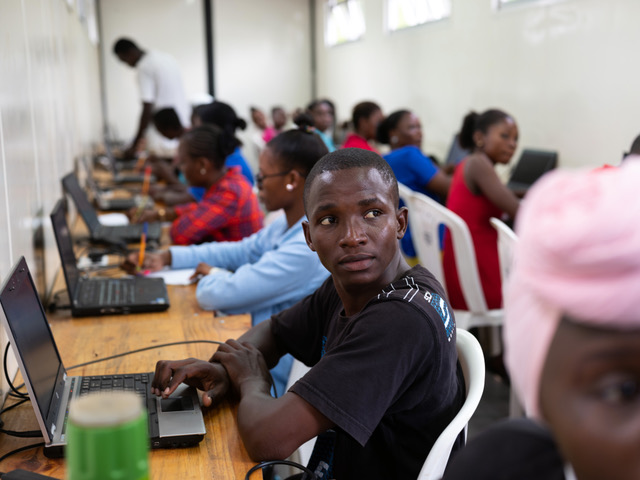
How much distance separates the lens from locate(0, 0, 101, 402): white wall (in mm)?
1486

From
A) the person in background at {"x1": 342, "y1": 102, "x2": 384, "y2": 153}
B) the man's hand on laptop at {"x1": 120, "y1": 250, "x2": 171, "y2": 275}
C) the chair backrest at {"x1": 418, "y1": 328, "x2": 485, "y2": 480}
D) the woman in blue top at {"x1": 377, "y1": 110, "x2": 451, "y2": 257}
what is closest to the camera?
the chair backrest at {"x1": 418, "y1": 328, "x2": 485, "y2": 480}

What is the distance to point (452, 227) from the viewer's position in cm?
245

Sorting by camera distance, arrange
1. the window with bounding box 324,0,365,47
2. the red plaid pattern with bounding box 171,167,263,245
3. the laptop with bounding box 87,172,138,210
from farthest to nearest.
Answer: the window with bounding box 324,0,365,47, the laptop with bounding box 87,172,138,210, the red plaid pattern with bounding box 171,167,263,245

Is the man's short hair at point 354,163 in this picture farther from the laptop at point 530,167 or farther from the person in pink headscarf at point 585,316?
the laptop at point 530,167

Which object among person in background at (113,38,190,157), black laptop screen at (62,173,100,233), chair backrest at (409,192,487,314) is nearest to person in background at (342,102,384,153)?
person in background at (113,38,190,157)

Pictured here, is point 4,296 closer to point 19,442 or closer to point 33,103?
point 19,442

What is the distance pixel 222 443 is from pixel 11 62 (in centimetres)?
110

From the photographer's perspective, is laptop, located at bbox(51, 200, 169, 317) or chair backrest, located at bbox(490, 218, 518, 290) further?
chair backrest, located at bbox(490, 218, 518, 290)

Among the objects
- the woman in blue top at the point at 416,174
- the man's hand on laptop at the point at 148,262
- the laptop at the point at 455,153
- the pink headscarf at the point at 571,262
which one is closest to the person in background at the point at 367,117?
the laptop at the point at 455,153

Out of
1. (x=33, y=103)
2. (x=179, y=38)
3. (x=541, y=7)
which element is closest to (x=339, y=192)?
(x=33, y=103)

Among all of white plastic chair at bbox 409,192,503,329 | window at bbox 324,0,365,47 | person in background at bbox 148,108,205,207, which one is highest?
window at bbox 324,0,365,47

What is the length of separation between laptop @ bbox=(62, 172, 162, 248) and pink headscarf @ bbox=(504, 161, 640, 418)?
7.58 feet

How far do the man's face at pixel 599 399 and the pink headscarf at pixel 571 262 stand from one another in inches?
0.6

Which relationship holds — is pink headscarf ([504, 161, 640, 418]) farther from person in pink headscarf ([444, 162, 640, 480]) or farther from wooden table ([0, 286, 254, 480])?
wooden table ([0, 286, 254, 480])
